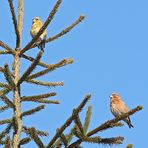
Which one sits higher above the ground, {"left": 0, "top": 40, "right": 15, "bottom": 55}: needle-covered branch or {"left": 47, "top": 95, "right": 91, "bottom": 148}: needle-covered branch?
{"left": 0, "top": 40, "right": 15, "bottom": 55}: needle-covered branch

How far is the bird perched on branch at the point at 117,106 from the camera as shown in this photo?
8.91 meters

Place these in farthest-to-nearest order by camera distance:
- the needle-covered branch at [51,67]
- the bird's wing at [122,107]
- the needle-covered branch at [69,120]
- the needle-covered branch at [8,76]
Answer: the bird's wing at [122,107]
the needle-covered branch at [51,67]
the needle-covered branch at [8,76]
the needle-covered branch at [69,120]

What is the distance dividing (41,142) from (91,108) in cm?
73

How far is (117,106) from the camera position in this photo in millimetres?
9156

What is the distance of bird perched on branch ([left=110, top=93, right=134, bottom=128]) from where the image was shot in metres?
8.91

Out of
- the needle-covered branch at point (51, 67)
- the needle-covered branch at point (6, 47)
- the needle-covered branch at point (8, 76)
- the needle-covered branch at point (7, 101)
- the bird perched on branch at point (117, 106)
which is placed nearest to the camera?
the needle-covered branch at point (8, 76)

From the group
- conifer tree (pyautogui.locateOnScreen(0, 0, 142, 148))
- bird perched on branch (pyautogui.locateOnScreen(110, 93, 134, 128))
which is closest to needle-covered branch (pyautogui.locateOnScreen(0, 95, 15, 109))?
conifer tree (pyautogui.locateOnScreen(0, 0, 142, 148))

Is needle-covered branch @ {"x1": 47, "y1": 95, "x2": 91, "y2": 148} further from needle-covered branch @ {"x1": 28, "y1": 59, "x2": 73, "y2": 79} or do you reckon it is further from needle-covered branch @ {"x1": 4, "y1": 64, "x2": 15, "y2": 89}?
needle-covered branch @ {"x1": 28, "y1": 59, "x2": 73, "y2": 79}

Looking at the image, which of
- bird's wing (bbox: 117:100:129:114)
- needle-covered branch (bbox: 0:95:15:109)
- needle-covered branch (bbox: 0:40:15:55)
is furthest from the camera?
bird's wing (bbox: 117:100:129:114)

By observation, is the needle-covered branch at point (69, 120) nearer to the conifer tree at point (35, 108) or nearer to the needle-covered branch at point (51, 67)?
the conifer tree at point (35, 108)

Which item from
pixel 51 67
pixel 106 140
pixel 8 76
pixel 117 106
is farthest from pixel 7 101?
pixel 117 106

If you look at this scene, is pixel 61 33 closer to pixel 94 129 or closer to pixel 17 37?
pixel 17 37

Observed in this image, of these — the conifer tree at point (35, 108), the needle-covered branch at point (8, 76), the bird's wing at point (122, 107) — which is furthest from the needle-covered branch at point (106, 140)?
the bird's wing at point (122, 107)

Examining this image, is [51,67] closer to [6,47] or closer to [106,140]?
[6,47]
